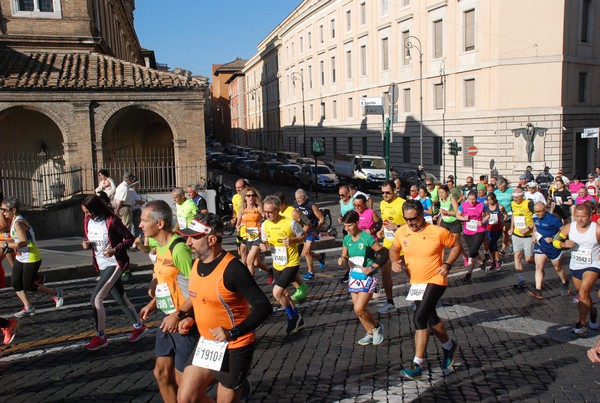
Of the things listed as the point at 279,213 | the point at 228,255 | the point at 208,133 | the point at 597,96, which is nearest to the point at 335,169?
the point at 597,96

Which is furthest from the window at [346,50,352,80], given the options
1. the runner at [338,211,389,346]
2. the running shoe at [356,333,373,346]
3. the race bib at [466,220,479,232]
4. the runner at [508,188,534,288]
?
the running shoe at [356,333,373,346]

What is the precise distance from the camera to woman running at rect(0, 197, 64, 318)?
831 centimetres

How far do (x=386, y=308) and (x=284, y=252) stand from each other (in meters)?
1.93

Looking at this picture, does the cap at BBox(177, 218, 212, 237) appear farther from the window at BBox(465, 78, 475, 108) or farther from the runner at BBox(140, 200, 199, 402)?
the window at BBox(465, 78, 475, 108)

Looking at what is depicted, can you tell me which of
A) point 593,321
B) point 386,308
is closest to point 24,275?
point 386,308

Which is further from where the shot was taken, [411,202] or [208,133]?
[208,133]

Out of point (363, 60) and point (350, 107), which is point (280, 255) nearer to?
point (363, 60)

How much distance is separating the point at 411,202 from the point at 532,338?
2.62 metres

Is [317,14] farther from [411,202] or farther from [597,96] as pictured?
[411,202]

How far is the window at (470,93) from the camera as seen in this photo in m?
35.8

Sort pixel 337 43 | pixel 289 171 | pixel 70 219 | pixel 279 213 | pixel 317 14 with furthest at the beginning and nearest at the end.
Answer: pixel 317 14, pixel 337 43, pixel 289 171, pixel 70 219, pixel 279 213

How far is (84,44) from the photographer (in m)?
22.4

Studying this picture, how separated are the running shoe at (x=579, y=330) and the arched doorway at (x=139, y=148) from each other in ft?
44.2

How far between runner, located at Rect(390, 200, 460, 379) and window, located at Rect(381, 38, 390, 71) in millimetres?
39690
